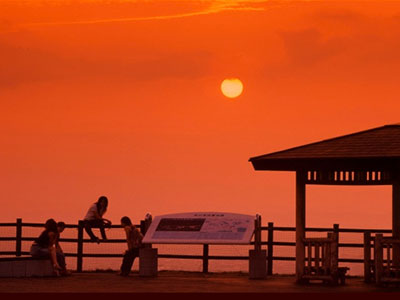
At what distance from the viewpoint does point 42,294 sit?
60.4 ft

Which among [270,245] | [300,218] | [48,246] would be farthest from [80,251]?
[300,218]

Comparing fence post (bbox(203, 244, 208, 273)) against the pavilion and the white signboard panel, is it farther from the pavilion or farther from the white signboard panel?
the pavilion

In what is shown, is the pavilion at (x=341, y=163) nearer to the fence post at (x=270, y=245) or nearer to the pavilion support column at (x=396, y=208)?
the pavilion support column at (x=396, y=208)

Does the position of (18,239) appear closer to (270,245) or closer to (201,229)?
(201,229)

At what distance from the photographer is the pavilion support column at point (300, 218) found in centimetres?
2200

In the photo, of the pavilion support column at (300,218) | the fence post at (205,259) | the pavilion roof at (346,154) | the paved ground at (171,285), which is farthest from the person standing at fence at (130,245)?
the pavilion support column at (300,218)

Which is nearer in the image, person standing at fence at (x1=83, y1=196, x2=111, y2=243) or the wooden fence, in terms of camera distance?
person standing at fence at (x1=83, y1=196, x2=111, y2=243)

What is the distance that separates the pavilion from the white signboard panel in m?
1.87

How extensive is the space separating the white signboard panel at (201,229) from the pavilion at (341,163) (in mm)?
1874

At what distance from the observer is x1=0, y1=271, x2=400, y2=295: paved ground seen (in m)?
20.0

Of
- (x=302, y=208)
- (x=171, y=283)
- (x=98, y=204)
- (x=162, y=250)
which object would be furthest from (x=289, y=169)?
(x=162, y=250)

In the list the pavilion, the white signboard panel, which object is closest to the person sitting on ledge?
the white signboard panel

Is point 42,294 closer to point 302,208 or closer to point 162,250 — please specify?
point 302,208

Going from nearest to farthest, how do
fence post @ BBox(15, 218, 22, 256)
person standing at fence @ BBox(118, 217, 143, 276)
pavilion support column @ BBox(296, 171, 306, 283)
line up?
pavilion support column @ BBox(296, 171, 306, 283) < person standing at fence @ BBox(118, 217, 143, 276) < fence post @ BBox(15, 218, 22, 256)
